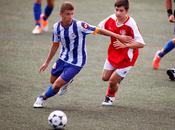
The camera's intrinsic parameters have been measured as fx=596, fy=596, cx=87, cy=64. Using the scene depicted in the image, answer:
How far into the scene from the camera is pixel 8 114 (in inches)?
312

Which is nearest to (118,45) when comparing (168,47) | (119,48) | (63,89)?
(119,48)

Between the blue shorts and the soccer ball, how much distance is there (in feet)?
3.14

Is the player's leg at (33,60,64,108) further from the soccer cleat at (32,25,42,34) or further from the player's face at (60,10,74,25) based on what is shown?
the soccer cleat at (32,25,42,34)

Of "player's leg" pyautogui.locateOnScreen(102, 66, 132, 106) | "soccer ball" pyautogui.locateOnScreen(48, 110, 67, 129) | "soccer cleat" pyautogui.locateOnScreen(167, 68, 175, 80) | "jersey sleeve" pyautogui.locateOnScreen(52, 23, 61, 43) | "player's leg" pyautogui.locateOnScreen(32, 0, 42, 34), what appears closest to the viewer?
"soccer ball" pyautogui.locateOnScreen(48, 110, 67, 129)

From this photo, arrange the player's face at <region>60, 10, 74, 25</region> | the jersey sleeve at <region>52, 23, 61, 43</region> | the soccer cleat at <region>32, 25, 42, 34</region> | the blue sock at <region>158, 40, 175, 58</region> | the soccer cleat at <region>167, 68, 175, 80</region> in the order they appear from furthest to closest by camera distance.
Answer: the soccer cleat at <region>32, 25, 42, 34</region> < the blue sock at <region>158, 40, 175, 58</region> < the soccer cleat at <region>167, 68, 175, 80</region> < the jersey sleeve at <region>52, 23, 61, 43</region> < the player's face at <region>60, 10, 74, 25</region>

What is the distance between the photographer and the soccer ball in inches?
287

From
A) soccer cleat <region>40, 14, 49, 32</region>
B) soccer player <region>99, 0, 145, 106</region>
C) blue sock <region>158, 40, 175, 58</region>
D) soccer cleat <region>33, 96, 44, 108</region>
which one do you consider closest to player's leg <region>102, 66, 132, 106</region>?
soccer player <region>99, 0, 145, 106</region>

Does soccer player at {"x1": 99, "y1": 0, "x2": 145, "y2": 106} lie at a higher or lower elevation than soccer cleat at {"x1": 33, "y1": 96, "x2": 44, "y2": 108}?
higher

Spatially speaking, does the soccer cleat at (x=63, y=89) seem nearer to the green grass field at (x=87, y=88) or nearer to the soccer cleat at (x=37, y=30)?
the green grass field at (x=87, y=88)

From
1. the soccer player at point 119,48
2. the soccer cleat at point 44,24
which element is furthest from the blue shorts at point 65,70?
the soccer cleat at point 44,24

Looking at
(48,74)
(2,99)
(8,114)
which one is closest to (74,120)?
(8,114)

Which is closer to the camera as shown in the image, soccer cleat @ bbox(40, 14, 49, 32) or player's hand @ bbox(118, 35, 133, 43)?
player's hand @ bbox(118, 35, 133, 43)

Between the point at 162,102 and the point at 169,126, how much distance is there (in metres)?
1.30

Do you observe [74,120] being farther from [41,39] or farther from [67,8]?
[41,39]
